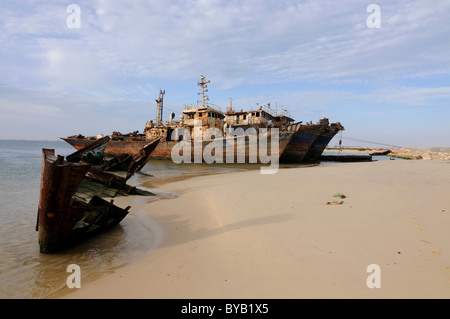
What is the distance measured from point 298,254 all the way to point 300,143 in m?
20.3

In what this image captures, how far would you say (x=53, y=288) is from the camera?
284 centimetres

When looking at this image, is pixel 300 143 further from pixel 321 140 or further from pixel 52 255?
pixel 52 255

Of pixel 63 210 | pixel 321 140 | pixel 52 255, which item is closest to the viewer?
pixel 63 210

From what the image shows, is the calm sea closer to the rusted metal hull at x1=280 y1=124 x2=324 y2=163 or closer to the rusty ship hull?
the rusted metal hull at x1=280 y1=124 x2=324 y2=163

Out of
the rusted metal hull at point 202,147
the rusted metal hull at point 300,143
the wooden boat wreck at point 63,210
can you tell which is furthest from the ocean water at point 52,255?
the rusted metal hull at point 300,143

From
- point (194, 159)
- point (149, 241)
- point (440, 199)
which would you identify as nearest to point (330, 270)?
point (149, 241)

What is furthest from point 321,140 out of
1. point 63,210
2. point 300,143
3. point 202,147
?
point 63,210

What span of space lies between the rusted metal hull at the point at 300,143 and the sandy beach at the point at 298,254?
1654 cm

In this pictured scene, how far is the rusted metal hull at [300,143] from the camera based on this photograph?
21.4 meters

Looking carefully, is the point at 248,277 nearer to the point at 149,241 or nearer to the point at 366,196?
the point at 149,241

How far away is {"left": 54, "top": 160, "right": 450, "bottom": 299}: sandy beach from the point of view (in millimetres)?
2346

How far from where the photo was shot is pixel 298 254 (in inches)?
120

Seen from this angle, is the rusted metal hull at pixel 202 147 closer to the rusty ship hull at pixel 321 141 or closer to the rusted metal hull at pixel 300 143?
the rusted metal hull at pixel 300 143
